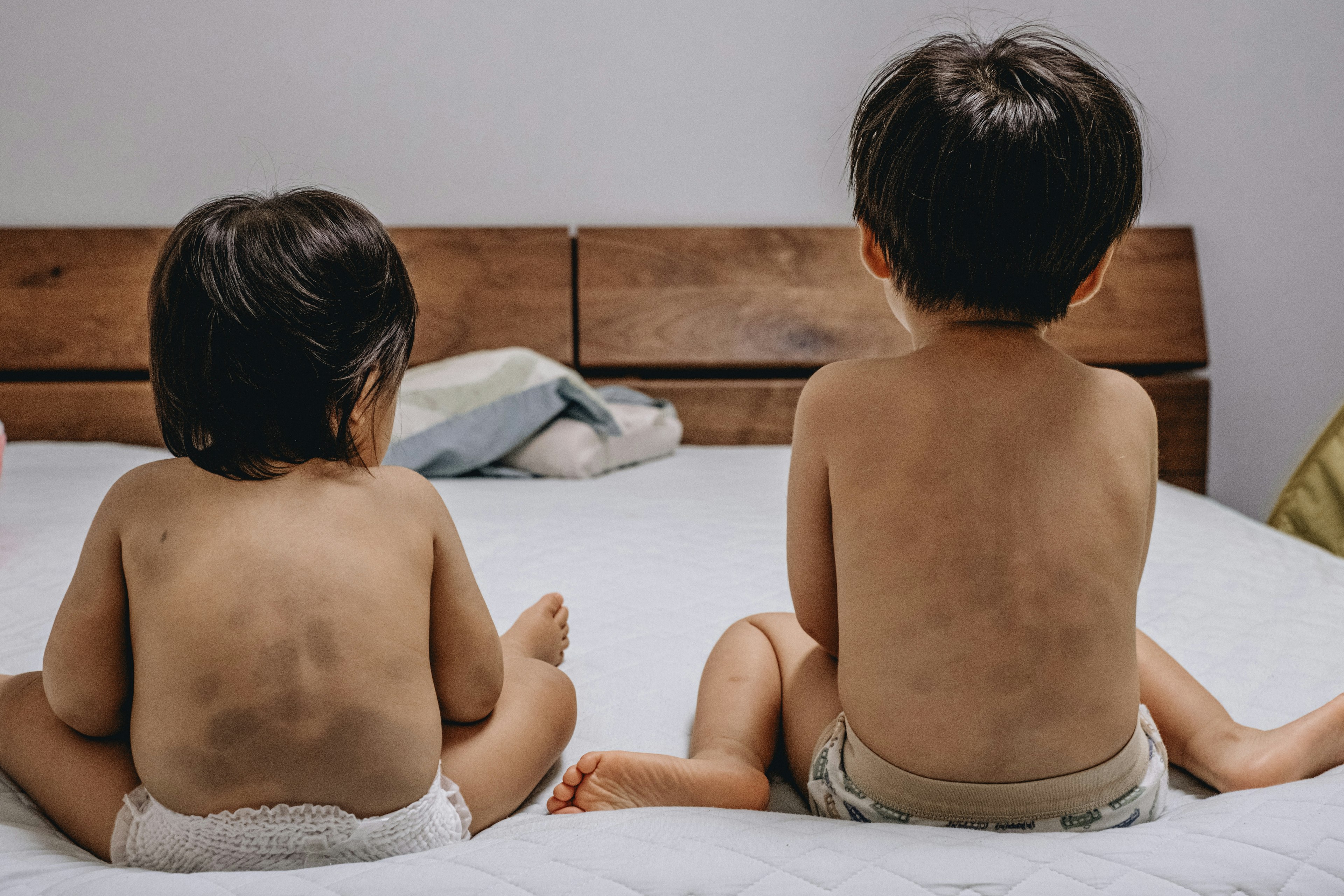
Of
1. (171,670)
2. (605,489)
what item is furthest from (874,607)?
(605,489)

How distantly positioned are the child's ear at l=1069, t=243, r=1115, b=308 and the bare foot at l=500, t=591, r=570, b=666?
1.66ft

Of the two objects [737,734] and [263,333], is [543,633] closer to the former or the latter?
[737,734]

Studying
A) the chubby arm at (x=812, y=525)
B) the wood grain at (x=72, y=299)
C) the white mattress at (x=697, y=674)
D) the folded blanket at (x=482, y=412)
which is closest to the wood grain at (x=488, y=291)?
the folded blanket at (x=482, y=412)

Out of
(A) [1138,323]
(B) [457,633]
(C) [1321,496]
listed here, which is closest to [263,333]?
(B) [457,633]

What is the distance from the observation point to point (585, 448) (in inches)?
65.9

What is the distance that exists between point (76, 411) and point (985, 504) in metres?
2.09

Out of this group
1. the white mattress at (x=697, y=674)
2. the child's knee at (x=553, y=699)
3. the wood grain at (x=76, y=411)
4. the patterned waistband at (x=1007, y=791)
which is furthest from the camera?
the wood grain at (x=76, y=411)

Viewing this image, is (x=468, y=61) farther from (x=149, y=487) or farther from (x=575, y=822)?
(x=575, y=822)

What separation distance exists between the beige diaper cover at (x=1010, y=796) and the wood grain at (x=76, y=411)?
Answer: 1886mm

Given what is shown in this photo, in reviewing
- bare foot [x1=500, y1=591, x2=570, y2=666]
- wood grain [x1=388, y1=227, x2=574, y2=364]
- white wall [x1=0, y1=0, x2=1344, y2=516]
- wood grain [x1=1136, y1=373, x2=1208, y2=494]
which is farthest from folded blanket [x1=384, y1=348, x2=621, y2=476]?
wood grain [x1=1136, y1=373, x2=1208, y2=494]

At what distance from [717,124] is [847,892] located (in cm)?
199

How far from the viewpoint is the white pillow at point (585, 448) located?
167cm

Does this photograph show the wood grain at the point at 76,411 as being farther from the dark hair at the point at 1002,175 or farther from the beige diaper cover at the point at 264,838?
the dark hair at the point at 1002,175

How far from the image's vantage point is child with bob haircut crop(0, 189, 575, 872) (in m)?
0.48
